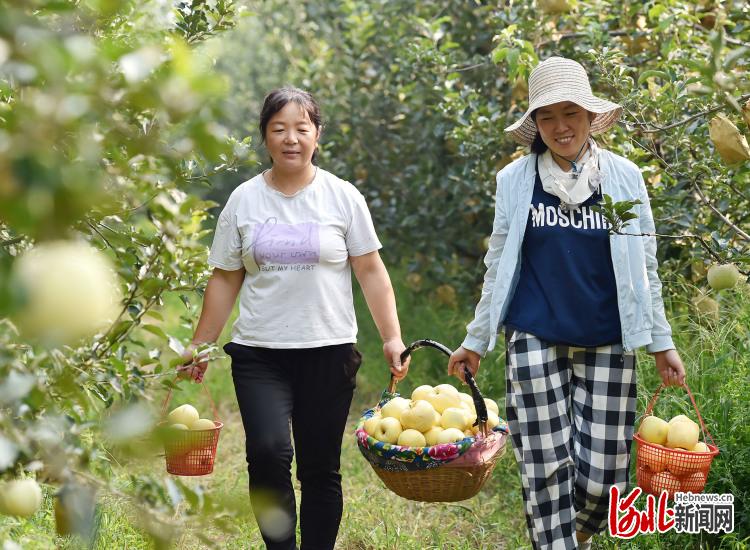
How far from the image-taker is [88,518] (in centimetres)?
119

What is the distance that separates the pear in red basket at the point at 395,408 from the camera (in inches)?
135

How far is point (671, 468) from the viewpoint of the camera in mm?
3082

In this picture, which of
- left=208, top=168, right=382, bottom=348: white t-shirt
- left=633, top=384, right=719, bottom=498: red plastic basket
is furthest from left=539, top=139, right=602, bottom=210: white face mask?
left=633, top=384, right=719, bottom=498: red plastic basket

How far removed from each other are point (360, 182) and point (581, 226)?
4.60 metres

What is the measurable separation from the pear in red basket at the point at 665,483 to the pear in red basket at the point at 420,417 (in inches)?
28.2

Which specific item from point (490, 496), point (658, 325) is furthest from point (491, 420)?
point (490, 496)

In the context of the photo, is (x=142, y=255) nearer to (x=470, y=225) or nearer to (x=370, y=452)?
A: (x=370, y=452)

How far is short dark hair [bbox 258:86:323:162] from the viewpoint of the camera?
11.3ft

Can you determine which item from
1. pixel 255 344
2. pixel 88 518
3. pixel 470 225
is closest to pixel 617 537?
pixel 255 344

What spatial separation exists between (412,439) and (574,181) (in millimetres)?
955

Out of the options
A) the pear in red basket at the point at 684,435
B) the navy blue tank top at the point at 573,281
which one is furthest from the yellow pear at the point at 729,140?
the pear in red basket at the point at 684,435

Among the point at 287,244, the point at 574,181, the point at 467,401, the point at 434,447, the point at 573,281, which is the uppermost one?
the point at 574,181

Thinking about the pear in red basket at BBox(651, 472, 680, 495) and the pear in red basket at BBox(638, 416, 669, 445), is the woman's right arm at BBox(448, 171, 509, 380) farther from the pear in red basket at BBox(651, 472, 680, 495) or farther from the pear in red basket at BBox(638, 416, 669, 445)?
the pear in red basket at BBox(651, 472, 680, 495)

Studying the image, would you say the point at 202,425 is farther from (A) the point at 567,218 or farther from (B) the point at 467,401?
(A) the point at 567,218
